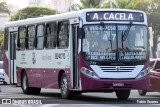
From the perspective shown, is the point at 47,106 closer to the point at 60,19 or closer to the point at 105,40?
the point at 105,40

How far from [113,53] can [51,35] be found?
3.45 m

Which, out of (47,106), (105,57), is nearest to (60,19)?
(105,57)

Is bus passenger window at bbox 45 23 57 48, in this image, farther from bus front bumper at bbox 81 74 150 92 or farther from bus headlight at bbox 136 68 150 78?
bus headlight at bbox 136 68 150 78

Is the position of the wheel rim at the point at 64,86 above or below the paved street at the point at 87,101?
above

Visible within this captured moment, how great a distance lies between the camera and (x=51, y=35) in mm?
22828

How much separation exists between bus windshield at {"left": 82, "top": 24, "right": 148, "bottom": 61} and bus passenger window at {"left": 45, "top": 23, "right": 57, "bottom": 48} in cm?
258

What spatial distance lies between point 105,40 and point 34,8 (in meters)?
92.3

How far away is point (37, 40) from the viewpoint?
24.2 m

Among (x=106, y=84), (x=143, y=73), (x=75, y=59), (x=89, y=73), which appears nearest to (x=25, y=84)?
(x=75, y=59)

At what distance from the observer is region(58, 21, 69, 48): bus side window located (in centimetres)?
2153

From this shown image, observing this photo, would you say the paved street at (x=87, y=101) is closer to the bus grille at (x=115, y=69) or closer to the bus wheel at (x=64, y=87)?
the bus wheel at (x=64, y=87)

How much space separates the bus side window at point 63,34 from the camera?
2153 centimetres

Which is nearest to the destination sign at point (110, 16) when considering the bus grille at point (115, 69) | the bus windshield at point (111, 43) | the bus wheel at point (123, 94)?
the bus windshield at point (111, 43)

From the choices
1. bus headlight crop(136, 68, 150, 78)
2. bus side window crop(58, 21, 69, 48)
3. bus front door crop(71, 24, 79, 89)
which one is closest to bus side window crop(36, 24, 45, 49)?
bus side window crop(58, 21, 69, 48)
